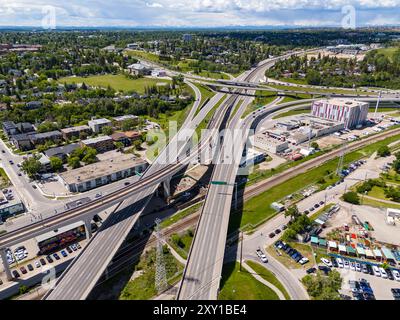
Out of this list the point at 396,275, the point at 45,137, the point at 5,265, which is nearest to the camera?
the point at 5,265

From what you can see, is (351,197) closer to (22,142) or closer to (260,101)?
(260,101)

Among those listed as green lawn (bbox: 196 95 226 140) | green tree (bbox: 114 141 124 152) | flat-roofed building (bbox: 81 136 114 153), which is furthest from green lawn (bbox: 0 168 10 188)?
green lawn (bbox: 196 95 226 140)

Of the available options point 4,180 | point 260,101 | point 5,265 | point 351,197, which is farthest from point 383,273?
point 260,101

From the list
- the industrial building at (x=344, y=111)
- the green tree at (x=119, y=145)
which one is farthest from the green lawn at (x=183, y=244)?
the industrial building at (x=344, y=111)

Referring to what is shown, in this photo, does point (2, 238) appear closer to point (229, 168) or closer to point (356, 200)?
point (229, 168)

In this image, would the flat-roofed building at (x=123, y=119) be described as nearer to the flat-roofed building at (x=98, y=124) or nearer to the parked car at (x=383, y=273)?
the flat-roofed building at (x=98, y=124)

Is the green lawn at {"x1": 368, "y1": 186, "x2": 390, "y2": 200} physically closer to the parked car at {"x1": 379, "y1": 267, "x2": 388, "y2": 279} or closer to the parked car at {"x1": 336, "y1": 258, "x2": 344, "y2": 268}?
the parked car at {"x1": 379, "y1": 267, "x2": 388, "y2": 279}

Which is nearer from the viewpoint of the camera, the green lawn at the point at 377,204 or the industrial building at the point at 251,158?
the green lawn at the point at 377,204
